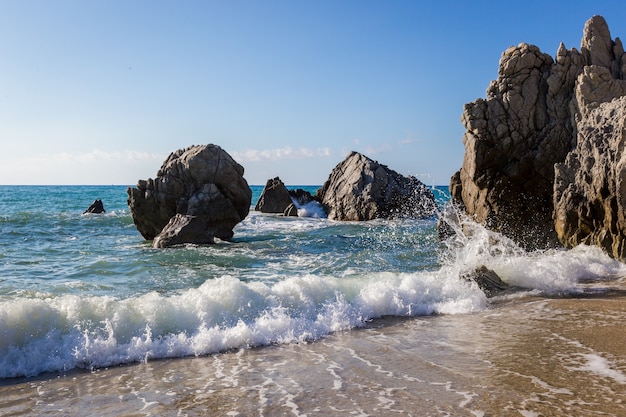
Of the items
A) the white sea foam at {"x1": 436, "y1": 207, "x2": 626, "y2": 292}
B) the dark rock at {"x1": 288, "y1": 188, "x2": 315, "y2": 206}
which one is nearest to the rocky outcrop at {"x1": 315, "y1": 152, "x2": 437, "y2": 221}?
the dark rock at {"x1": 288, "y1": 188, "x2": 315, "y2": 206}

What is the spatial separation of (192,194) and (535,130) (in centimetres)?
1410

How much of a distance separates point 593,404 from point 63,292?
10.5m

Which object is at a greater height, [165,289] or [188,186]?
[188,186]

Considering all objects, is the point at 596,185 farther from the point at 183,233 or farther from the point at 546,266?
the point at 183,233

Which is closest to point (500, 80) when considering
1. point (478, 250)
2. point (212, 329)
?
point (478, 250)

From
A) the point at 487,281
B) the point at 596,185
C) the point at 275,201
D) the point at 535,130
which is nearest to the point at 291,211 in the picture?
the point at 275,201

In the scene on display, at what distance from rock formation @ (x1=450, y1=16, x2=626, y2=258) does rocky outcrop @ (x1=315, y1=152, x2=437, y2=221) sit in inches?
679

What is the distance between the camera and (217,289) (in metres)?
9.91

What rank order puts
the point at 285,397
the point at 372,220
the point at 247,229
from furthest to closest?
the point at 372,220 → the point at 247,229 → the point at 285,397

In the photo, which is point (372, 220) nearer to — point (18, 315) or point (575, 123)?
point (575, 123)

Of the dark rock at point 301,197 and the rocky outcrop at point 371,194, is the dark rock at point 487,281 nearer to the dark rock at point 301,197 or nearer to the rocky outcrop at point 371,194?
the rocky outcrop at point 371,194

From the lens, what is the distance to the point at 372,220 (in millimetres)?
35875

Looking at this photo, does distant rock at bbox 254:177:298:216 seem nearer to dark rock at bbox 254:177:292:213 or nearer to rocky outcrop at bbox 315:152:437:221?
dark rock at bbox 254:177:292:213

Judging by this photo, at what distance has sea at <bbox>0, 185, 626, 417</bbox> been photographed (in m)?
5.68
